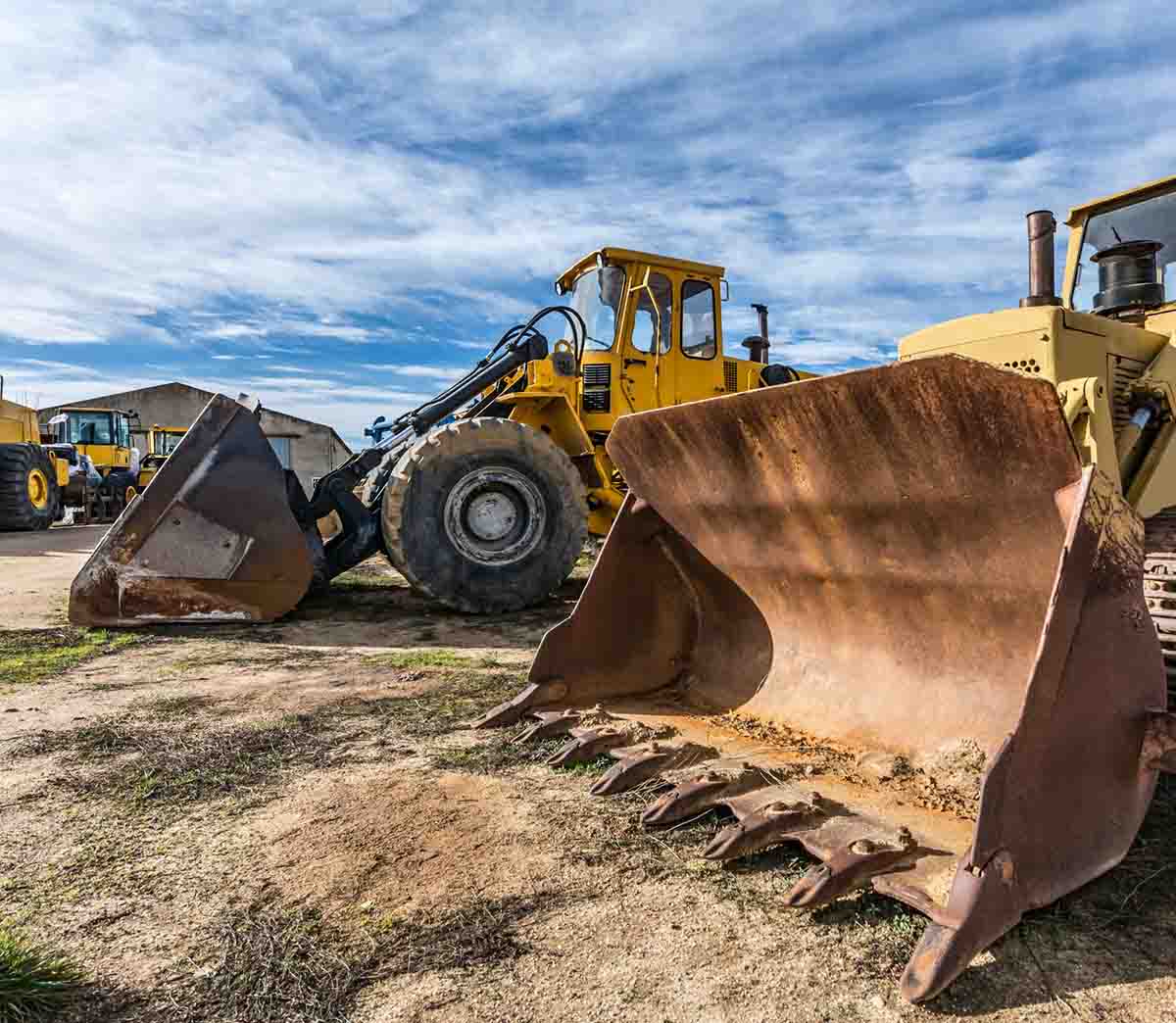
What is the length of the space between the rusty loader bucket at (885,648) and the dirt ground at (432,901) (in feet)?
0.41

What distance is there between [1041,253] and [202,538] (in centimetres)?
516

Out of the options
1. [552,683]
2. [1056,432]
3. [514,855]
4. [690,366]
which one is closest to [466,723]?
[552,683]

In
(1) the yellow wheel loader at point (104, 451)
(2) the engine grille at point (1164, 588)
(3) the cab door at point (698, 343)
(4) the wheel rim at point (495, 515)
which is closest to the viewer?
(2) the engine grille at point (1164, 588)

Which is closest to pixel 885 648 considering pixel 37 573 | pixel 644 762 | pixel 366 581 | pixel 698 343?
pixel 644 762

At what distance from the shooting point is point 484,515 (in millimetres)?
6836

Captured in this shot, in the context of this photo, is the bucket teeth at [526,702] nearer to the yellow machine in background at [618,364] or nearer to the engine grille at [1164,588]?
the engine grille at [1164,588]

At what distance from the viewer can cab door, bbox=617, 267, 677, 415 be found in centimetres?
790

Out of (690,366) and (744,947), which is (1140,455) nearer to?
(744,947)

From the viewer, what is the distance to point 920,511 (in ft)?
9.69

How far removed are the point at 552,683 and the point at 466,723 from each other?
43 cm

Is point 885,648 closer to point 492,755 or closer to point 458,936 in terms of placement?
point 492,755

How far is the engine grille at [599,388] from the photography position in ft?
25.8

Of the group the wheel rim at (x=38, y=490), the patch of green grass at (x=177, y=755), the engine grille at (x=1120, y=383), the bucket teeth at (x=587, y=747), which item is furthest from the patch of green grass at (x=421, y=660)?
the wheel rim at (x=38, y=490)

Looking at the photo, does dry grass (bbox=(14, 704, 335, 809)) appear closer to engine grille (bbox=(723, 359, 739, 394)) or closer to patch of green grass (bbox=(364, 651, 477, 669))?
patch of green grass (bbox=(364, 651, 477, 669))
